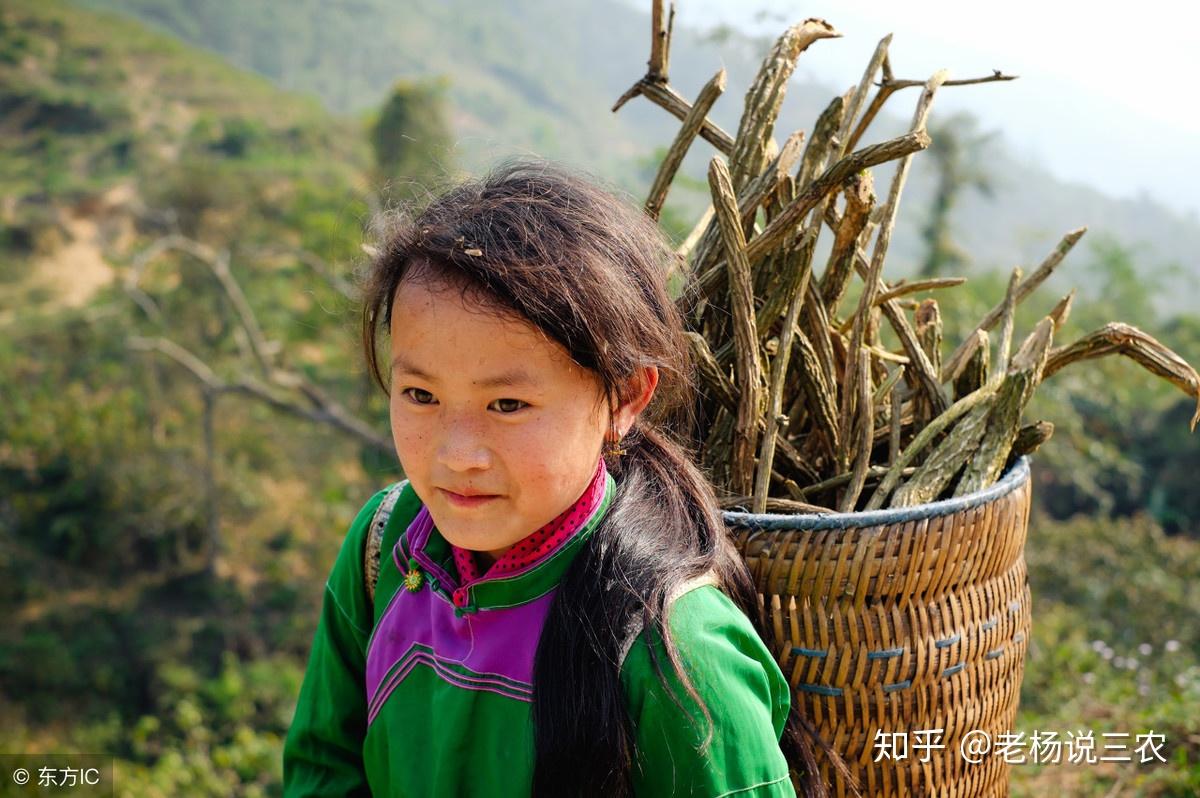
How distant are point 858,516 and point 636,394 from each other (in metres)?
0.29

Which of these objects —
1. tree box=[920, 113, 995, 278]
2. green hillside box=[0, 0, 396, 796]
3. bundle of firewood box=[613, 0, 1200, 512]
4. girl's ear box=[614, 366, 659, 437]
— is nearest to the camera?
girl's ear box=[614, 366, 659, 437]

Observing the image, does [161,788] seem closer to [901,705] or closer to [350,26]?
[901,705]

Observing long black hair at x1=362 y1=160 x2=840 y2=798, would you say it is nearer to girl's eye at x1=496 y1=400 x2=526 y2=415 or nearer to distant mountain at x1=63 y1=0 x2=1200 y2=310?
girl's eye at x1=496 y1=400 x2=526 y2=415

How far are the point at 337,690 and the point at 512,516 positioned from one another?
417 millimetres

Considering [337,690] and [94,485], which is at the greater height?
[94,485]

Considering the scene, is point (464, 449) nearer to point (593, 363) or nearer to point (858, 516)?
point (593, 363)

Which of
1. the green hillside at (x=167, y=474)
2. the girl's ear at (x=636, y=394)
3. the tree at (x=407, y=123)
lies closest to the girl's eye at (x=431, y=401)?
the girl's ear at (x=636, y=394)

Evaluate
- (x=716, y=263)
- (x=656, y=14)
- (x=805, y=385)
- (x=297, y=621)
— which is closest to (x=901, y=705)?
(x=805, y=385)

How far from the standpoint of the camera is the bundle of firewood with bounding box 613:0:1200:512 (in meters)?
1.31

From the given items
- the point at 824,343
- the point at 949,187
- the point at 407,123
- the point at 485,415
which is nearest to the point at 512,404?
the point at 485,415

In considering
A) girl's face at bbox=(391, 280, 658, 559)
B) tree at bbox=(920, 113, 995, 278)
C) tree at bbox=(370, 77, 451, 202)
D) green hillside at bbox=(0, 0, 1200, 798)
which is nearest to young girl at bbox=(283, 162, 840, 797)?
girl's face at bbox=(391, 280, 658, 559)

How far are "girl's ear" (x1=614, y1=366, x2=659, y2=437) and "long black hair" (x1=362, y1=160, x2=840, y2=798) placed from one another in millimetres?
15

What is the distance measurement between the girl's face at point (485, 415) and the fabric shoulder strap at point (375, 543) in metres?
0.26

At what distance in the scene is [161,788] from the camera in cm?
496
